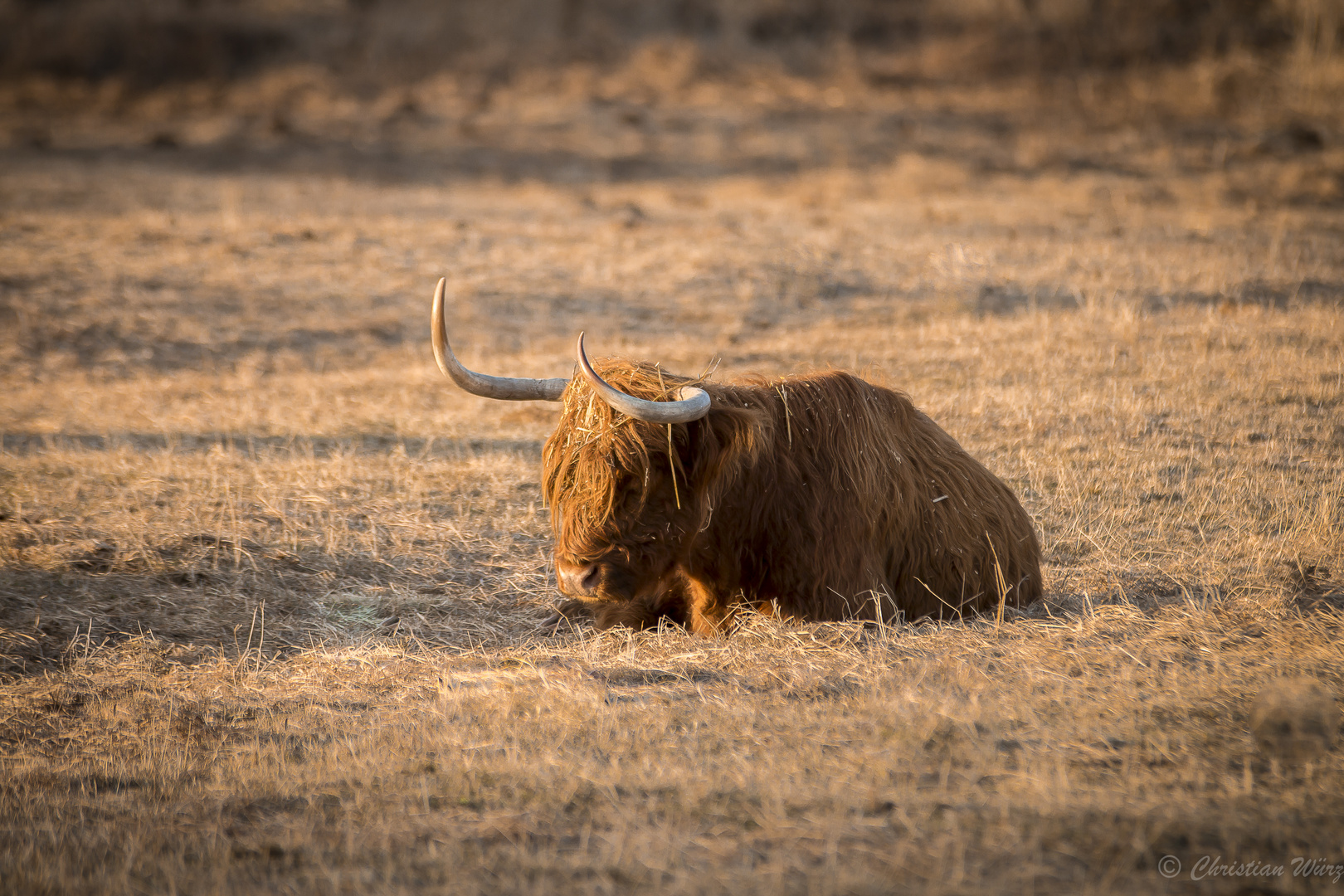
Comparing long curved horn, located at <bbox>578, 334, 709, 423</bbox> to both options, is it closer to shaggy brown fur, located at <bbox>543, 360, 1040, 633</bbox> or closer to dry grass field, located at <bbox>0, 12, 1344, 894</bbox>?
shaggy brown fur, located at <bbox>543, 360, 1040, 633</bbox>

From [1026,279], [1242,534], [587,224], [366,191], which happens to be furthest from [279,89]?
[1242,534]

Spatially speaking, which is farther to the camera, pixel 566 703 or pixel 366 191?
pixel 366 191

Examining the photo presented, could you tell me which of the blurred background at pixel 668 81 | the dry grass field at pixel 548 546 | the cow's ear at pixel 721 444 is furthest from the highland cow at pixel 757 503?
the blurred background at pixel 668 81

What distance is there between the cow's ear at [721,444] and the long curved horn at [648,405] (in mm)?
169

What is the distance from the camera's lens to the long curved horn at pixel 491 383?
478 centimetres

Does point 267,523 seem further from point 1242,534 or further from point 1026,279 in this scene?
point 1026,279

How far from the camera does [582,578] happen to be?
455cm

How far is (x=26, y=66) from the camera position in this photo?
2866cm

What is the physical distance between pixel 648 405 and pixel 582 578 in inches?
31.0

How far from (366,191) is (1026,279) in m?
11.1

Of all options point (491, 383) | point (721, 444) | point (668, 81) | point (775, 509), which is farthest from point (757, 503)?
point (668, 81)

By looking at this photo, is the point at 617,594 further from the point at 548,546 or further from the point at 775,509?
the point at 548,546

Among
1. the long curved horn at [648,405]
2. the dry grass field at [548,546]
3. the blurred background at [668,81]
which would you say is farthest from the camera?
the blurred background at [668,81]

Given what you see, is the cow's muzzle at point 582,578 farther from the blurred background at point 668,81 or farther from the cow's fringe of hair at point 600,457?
the blurred background at point 668,81
